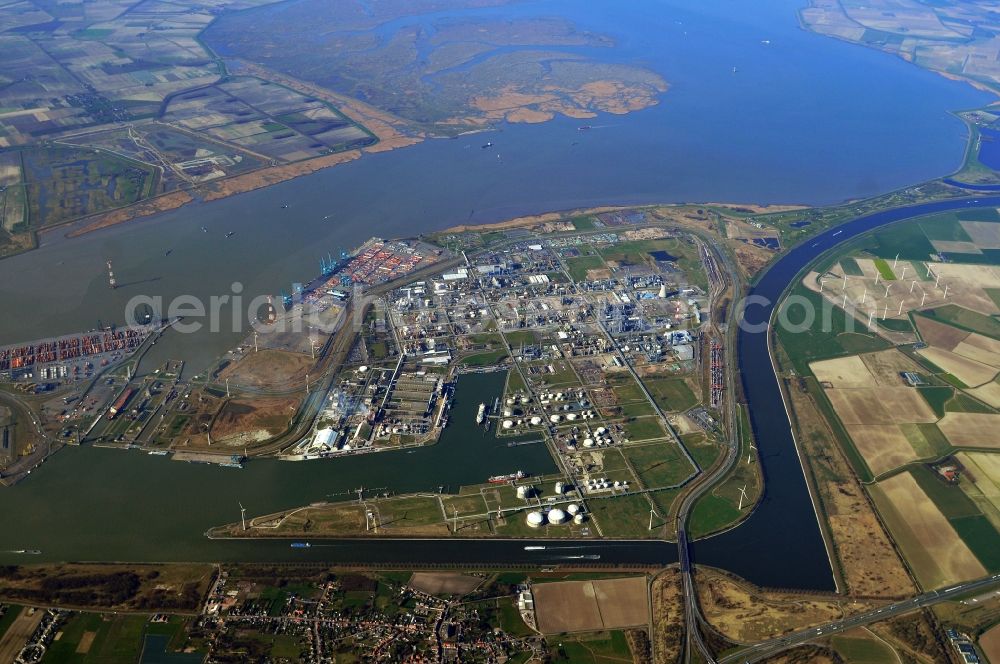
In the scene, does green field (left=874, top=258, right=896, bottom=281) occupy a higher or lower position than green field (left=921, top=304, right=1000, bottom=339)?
higher

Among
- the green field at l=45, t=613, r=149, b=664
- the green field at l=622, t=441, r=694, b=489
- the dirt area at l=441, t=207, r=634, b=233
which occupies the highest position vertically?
the green field at l=45, t=613, r=149, b=664

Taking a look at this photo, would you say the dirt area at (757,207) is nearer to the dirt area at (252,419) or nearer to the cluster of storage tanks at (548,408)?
the cluster of storage tanks at (548,408)

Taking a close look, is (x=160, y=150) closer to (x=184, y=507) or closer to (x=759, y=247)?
(x=184, y=507)

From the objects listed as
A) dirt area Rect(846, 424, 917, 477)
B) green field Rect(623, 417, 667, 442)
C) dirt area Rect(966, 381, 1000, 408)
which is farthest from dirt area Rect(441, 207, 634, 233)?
dirt area Rect(966, 381, 1000, 408)

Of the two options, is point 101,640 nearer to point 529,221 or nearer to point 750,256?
point 529,221

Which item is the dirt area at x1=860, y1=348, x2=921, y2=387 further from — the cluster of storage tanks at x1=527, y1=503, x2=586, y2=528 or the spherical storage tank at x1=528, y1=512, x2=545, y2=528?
the spherical storage tank at x1=528, y1=512, x2=545, y2=528

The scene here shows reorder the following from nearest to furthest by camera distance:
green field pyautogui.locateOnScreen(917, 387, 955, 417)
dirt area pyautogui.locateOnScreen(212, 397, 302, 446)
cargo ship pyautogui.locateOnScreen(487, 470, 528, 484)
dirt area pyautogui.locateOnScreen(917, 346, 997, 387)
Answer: cargo ship pyautogui.locateOnScreen(487, 470, 528, 484)
dirt area pyautogui.locateOnScreen(212, 397, 302, 446)
green field pyautogui.locateOnScreen(917, 387, 955, 417)
dirt area pyautogui.locateOnScreen(917, 346, 997, 387)

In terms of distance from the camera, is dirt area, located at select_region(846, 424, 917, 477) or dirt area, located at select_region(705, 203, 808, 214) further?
dirt area, located at select_region(705, 203, 808, 214)

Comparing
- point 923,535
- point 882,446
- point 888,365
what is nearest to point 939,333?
point 888,365
